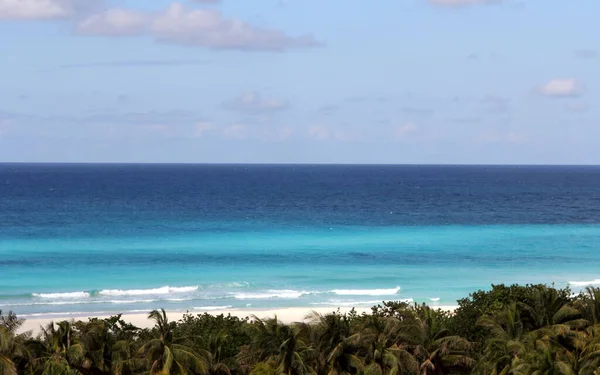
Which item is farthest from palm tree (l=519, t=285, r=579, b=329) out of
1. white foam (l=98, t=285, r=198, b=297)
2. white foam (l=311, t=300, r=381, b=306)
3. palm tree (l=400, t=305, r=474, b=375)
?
white foam (l=98, t=285, r=198, b=297)

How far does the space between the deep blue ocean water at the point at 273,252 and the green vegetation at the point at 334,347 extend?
27.2m

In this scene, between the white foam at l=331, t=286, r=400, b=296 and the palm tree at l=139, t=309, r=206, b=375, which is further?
the white foam at l=331, t=286, r=400, b=296

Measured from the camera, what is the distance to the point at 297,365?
112ft

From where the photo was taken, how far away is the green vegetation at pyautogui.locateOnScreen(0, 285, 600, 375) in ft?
108

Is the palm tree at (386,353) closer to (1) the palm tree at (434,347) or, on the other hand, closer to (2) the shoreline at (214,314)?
(1) the palm tree at (434,347)

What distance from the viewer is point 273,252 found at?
96.1m

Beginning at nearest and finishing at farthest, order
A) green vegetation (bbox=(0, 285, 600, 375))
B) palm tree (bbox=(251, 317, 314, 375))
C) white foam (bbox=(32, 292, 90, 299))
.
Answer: green vegetation (bbox=(0, 285, 600, 375)) → palm tree (bbox=(251, 317, 314, 375)) → white foam (bbox=(32, 292, 90, 299))

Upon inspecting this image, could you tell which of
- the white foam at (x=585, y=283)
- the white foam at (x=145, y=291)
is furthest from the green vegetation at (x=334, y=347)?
the white foam at (x=585, y=283)

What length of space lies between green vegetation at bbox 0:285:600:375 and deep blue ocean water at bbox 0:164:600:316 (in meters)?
27.2

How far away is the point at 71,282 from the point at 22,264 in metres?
12.6

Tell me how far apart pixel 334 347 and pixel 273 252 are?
61488 millimetres

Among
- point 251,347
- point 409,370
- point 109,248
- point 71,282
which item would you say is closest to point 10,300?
point 71,282

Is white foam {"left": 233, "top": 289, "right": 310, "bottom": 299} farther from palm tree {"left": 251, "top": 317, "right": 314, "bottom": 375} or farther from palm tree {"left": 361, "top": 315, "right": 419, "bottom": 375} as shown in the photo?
palm tree {"left": 251, "top": 317, "right": 314, "bottom": 375}

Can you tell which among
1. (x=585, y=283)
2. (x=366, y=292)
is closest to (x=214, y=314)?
(x=366, y=292)
